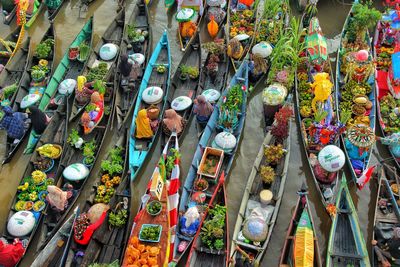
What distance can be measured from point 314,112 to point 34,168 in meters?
11.5

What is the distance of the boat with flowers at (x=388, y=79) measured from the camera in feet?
51.6

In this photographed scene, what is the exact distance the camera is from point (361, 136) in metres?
14.2

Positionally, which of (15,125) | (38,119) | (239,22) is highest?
(239,22)

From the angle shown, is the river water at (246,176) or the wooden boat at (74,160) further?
the river water at (246,176)

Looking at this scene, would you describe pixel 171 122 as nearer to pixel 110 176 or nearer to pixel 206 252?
pixel 110 176

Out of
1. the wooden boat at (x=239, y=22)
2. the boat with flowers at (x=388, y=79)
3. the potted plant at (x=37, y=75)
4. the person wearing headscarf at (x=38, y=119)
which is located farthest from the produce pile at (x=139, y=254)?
the potted plant at (x=37, y=75)

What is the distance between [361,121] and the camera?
1588 centimetres

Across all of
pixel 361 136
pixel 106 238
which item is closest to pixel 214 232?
pixel 106 238

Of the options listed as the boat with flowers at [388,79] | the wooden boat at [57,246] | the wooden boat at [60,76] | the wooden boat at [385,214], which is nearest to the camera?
the wooden boat at [57,246]

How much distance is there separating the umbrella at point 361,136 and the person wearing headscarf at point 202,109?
548 cm

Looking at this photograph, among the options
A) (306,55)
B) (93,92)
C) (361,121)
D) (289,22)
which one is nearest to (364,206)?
(361,121)

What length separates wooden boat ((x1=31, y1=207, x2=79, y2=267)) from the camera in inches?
477

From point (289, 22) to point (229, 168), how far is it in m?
9.78

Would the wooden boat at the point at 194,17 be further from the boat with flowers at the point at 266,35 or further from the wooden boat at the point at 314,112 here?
the wooden boat at the point at 314,112
